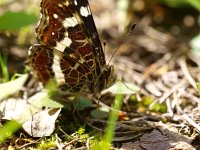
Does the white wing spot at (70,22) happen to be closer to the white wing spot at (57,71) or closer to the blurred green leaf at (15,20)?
the white wing spot at (57,71)

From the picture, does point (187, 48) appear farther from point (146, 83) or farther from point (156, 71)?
point (146, 83)

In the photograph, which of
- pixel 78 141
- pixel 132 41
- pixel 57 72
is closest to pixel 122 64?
pixel 132 41

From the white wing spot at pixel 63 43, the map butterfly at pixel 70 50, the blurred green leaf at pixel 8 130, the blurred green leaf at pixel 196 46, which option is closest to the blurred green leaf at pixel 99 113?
the map butterfly at pixel 70 50

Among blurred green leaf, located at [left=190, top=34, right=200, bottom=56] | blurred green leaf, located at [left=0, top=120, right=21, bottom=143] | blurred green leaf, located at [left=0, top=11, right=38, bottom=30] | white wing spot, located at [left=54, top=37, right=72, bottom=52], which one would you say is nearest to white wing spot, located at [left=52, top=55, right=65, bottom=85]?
white wing spot, located at [left=54, top=37, right=72, bottom=52]

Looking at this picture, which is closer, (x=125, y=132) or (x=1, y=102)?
(x=125, y=132)

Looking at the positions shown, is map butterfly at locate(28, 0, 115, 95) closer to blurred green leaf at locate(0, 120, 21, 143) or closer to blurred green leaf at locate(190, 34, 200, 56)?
blurred green leaf at locate(0, 120, 21, 143)

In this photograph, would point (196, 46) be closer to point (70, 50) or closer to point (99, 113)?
point (99, 113)

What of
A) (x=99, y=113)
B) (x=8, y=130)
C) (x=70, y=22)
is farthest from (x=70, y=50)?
(x=8, y=130)
